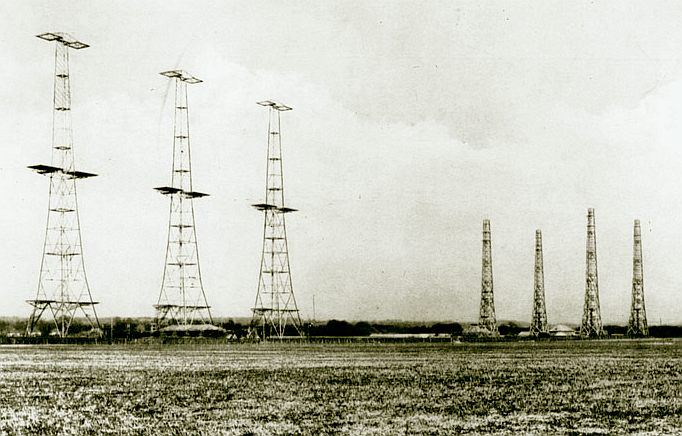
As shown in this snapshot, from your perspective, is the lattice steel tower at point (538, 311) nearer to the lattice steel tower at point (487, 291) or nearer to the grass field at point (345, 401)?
the lattice steel tower at point (487, 291)

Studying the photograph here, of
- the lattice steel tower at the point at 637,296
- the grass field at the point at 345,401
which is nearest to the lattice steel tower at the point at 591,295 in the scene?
the lattice steel tower at the point at 637,296

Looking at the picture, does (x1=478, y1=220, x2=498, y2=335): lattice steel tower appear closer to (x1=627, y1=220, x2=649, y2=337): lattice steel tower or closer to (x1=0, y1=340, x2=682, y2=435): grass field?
(x1=627, y1=220, x2=649, y2=337): lattice steel tower

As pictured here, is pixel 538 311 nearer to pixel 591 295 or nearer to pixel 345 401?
pixel 591 295

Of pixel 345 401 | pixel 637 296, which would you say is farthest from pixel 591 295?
pixel 345 401

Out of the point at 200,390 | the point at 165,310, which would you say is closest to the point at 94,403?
the point at 200,390

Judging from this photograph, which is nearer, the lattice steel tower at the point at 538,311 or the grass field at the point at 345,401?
the grass field at the point at 345,401

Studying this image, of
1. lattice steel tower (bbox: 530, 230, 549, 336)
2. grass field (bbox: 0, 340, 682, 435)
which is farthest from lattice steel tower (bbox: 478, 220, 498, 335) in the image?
grass field (bbox: 0, 340, 682, 435)

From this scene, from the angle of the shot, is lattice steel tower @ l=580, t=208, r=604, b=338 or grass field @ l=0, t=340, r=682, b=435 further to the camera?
lattice steel tower @ l=580, t=208, r=604, b=338
